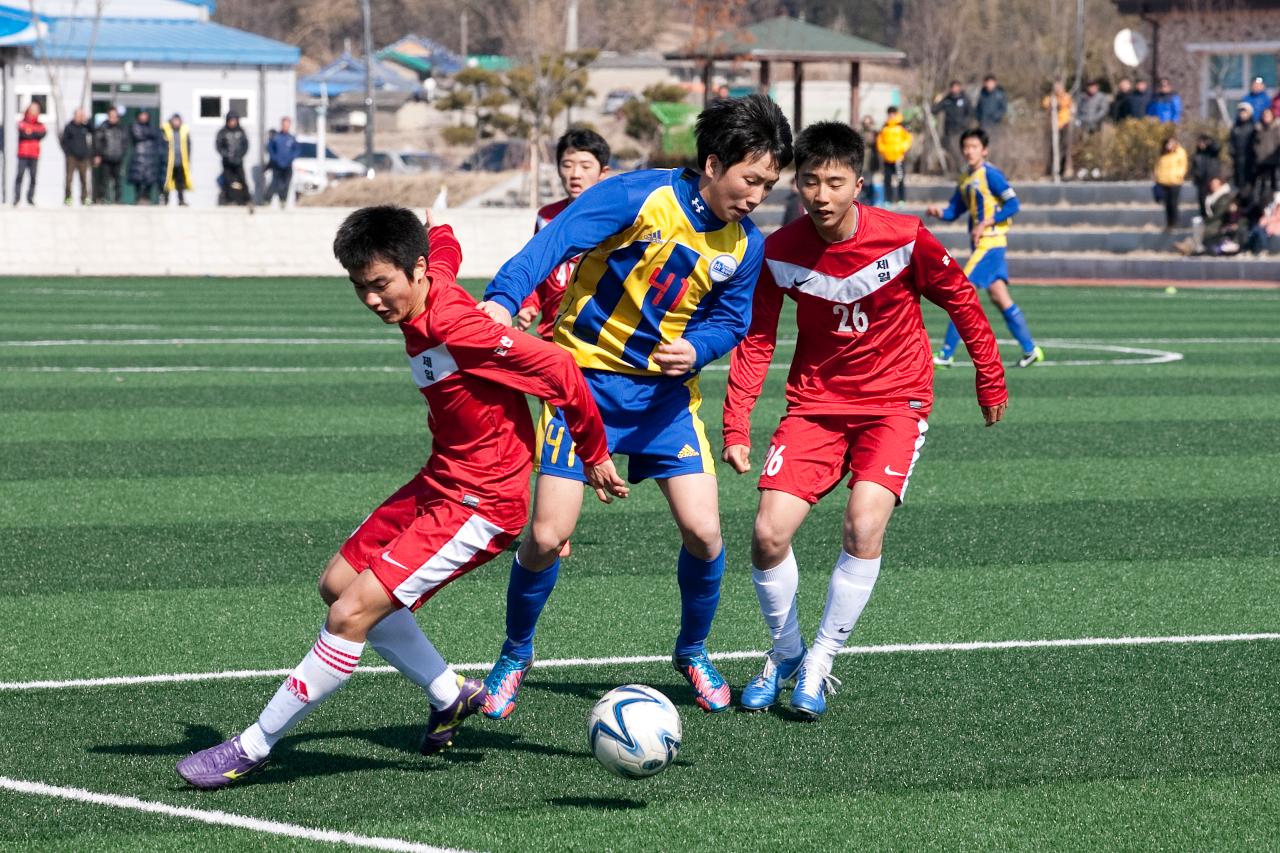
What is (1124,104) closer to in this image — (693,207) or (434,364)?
(693,207)

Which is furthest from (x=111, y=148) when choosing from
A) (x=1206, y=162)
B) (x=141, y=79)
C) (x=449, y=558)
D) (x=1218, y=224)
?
(x=449, y=558)

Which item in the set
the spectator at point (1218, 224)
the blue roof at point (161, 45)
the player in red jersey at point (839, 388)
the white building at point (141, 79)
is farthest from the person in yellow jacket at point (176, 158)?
the player in red jersey at point (839, 388)

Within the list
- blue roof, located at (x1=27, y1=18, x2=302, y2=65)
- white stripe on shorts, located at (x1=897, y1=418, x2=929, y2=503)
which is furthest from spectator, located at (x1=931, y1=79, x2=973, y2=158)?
white stripe on shorts, located at (x1=897, y1=418, x2=929, y2=503)

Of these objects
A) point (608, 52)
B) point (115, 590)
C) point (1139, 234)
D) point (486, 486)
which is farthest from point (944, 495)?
point (608, 52)

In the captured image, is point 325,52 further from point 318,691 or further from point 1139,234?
point 318,691

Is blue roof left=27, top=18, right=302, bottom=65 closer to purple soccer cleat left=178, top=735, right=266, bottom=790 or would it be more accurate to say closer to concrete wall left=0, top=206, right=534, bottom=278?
concrete wall left=0, top=206, right=534, bottom=278

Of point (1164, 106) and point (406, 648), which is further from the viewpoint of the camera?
point (1164, 106)

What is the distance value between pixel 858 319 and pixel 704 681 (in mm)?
1336

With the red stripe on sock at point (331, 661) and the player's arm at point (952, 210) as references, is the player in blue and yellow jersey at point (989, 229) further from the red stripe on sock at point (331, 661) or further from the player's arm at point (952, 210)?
the red stripe on sock at point (331, 661)

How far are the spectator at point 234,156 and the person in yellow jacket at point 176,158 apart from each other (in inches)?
27.3

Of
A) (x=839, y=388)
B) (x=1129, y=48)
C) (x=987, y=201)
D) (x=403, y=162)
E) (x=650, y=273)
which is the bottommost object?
(x=839, y=388)

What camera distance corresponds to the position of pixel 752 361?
616cm

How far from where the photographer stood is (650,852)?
181 inches

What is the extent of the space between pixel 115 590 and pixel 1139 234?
88.1 feet
